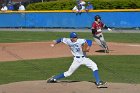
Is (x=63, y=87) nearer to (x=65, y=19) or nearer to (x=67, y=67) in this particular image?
(x=67, y=67)

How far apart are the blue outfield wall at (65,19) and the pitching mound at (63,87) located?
22.5 meters

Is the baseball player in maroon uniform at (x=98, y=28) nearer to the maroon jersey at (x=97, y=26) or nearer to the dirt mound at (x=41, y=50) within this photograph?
the maroon jersey at (x=97, y=26)

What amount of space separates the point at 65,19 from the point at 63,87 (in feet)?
82.0

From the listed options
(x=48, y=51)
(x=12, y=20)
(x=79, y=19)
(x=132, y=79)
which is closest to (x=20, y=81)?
(x=132, y=79)

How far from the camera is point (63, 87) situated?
→ 42.4ft

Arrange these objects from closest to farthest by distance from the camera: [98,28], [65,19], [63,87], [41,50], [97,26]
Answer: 1. [63,87]
2. [97,26]
3. [98,28]
4. [41,50]
5. [65,19]

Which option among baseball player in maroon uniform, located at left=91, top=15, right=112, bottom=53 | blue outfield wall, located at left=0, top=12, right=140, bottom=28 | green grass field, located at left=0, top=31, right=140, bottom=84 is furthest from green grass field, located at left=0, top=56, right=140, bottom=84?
blue outfield wall, located at left=0, top=12, right=140, bottom=28

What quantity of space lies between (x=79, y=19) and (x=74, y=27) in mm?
851

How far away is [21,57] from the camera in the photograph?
2061 cm

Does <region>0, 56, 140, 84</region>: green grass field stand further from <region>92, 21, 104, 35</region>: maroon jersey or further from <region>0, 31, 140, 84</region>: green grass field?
<region>92, 21, 104, 35</region>: maroon jersey

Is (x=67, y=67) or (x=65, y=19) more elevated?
(x=67, y=67)

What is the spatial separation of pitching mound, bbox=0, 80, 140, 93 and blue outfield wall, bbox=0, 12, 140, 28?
73.9ft

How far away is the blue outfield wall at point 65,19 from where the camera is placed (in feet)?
117

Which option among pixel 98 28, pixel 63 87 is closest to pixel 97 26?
pixel 98 28
